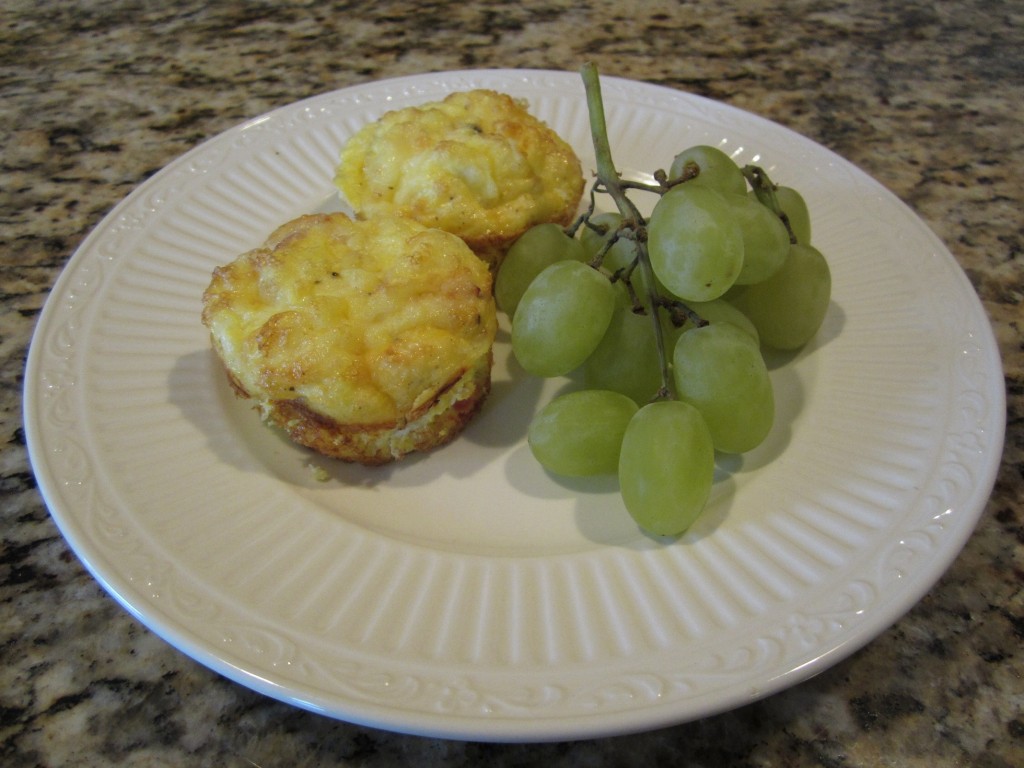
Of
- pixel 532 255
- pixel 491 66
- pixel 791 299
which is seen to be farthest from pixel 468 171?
pixel 491 66

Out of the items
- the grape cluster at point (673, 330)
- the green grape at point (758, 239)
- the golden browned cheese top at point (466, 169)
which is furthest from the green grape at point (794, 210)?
the golden browned cheese top at point (466, 169)

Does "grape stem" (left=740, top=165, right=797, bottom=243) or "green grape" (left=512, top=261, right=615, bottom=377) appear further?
"grape stem" (left=740, top=165, right=797, bottom=243)

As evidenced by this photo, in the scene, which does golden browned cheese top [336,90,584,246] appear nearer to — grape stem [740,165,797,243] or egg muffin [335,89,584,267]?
egg muffin [335,89,584,267]

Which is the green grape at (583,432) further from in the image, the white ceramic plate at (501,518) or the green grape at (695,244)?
the green grape at (695,244)

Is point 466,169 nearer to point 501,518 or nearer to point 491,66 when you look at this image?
point 501,518

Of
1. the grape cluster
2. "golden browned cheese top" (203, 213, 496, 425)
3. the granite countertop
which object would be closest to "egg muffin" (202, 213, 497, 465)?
"golden browned cheese top" (203, 213, 496, 425)

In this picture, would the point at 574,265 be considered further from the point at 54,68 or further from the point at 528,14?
the point at 54,68

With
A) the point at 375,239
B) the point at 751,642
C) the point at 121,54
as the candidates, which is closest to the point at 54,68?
the point at 121,54

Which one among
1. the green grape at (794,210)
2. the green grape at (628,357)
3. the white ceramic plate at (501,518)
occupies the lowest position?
the white ceramic plate at (501,518)
